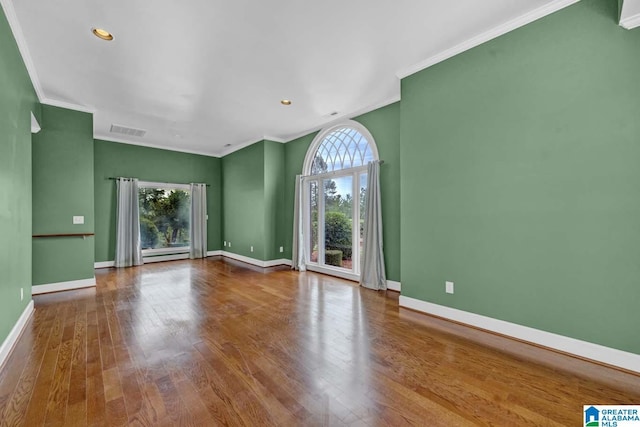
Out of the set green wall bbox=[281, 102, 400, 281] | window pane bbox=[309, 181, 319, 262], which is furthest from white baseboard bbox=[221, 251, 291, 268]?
green wall bbox=[281, 102, 400, 281]

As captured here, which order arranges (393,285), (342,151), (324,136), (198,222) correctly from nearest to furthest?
(393,285)
(342,151)
(324,136)
(198,222)

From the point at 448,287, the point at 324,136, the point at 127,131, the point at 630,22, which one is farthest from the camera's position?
the point at 127,131

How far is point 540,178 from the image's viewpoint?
2.51m

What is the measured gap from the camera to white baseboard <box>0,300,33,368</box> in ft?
7.53

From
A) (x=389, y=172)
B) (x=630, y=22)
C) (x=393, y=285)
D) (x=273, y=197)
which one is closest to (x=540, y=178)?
(x=630, y=22)

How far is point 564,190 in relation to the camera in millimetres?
2389

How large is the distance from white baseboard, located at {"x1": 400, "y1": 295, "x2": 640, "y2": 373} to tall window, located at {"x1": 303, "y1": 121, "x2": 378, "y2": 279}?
199cm

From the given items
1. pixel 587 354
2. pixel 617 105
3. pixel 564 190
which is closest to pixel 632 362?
pixel 587 354

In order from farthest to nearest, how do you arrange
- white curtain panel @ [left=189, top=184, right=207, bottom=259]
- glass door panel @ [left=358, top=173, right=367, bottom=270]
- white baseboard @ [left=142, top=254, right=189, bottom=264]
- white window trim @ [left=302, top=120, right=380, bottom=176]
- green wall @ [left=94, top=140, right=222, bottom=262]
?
white curtain panel @ [left=189, top=184, right=207, bottom=259] → white baseboard @ [left=142, top=254, right=189, bottom=264] → green wall @ [left=94, top=140, right=222, bottom=262] → glass door panel @ [left=358, top=173, right=367, bottom=270] → white window trim @ [left=302, top=120, right=380, bottom=176]

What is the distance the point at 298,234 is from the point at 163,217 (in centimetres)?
382

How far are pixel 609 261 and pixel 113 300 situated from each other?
214 inches

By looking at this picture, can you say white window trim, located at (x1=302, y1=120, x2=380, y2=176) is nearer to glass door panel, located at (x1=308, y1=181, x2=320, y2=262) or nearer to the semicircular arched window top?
the semicircular arched window top
